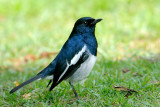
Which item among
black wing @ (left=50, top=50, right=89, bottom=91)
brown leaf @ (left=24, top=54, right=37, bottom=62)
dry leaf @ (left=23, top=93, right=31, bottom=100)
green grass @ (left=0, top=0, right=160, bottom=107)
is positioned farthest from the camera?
brown leaf @ (left=24, top=54, right=37, bottom=62)

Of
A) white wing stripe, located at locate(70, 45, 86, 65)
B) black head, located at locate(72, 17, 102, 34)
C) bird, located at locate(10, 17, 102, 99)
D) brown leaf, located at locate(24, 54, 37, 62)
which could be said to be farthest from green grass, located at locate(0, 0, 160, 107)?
black head, located at locate(72, 17, 102, 34)

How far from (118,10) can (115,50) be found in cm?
297

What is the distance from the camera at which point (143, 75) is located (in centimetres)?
559

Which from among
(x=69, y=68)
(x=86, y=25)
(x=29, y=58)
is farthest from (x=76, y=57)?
(x=29, y=58)

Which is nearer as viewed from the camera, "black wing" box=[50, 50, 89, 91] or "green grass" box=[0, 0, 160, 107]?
"black wing" box=[50, 50, 89, 91]

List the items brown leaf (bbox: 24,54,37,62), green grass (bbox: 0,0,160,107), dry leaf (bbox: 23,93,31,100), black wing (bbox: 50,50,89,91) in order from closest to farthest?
black wing (bbox: 50,50,89,91)
green grass (bbox: 0,0,160,107)
dry leaf (bbox: 23,93,31,100)
brown leaf (bbox: 24,54,37,62)

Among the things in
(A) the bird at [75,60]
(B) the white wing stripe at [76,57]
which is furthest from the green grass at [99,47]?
(B) the white wing stripe at [76,57]

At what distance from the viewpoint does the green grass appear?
4.76m

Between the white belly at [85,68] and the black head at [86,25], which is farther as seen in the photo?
the black head at [86,25]

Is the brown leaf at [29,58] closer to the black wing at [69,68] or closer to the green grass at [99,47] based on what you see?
the green grass at [99,47]

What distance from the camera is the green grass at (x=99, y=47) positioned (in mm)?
4758

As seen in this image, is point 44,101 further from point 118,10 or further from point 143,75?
point 118,10

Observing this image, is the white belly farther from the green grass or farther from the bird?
the green grass

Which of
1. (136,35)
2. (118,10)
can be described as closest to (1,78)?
(136,35)
